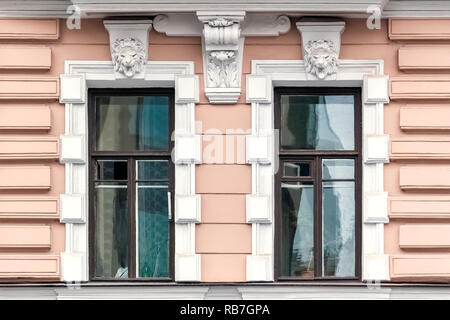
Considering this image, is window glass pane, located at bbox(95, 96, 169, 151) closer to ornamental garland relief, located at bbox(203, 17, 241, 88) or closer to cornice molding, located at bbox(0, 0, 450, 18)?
ornamental garland relief, located at bbox(203, 17, 241, 88)

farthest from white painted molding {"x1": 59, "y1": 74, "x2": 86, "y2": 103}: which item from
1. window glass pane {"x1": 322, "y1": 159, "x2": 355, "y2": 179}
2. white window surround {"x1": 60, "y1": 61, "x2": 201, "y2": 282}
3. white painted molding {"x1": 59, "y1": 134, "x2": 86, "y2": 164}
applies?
window glass pane {"x1": 322, "y1": 159, "x2": 355, "y2": 179}

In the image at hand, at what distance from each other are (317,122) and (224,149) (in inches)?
33.6

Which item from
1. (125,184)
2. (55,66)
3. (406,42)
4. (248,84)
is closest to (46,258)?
(125,184)

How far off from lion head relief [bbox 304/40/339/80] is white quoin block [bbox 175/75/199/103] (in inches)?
37.9

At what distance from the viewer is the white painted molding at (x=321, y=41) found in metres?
9.14

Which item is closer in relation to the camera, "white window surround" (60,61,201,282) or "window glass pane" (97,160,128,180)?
"white window surround" (60,61,201,282)

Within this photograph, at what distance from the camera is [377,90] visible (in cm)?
914

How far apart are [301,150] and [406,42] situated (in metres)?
1.27

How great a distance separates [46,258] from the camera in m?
9.07

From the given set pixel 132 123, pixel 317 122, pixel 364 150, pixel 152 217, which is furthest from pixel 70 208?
pixel 364 150

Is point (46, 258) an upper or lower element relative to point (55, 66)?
lower

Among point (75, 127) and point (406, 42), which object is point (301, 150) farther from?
point (75, 127)

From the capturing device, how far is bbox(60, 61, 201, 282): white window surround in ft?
29.8
